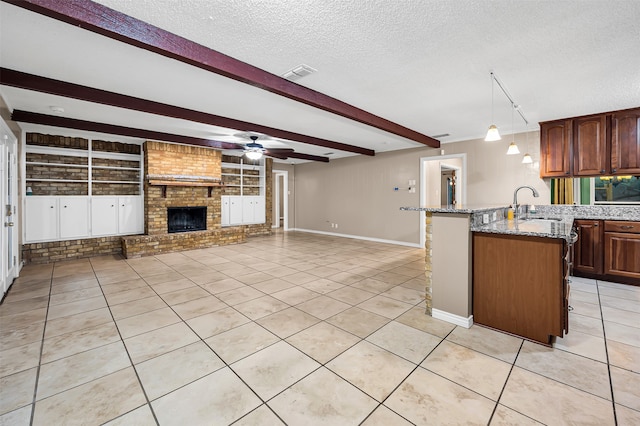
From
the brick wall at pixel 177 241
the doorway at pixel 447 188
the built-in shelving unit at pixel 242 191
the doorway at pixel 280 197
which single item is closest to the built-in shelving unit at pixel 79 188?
the brick wall at pixel 177 241

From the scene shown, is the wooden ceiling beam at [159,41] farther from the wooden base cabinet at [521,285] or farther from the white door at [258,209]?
the white door at [258,209]

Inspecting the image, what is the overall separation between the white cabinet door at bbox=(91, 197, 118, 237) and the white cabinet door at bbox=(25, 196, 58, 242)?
1.89 feet

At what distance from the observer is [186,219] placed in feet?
22.5

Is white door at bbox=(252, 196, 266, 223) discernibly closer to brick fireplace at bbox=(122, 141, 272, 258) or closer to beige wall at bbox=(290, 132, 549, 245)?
brick fireplace at bbox=(122, 141, 272, 258)

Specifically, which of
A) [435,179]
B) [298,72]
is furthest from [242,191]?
[298,72]

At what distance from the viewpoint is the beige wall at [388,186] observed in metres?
5.33

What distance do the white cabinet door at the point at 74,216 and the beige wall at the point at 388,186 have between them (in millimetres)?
6100

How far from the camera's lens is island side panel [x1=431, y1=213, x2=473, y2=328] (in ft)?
8.36

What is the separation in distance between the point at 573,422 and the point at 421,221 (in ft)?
17.8

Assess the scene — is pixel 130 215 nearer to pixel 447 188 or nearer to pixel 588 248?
pixel 588 248

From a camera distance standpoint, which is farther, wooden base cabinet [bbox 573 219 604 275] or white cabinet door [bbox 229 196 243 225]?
white cabinet door [bbox 229 196 243 225]

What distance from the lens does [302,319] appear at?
2.71m

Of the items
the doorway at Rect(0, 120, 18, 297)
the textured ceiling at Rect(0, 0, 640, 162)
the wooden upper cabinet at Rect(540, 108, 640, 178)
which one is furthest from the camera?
the wooden upper cabinet at Rect(540, 108, 640, 178)

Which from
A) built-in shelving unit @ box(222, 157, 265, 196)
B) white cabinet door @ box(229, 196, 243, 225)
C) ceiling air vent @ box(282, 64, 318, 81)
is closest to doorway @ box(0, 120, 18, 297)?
ceiling air vent @ box(282, 64, 318, 81)
